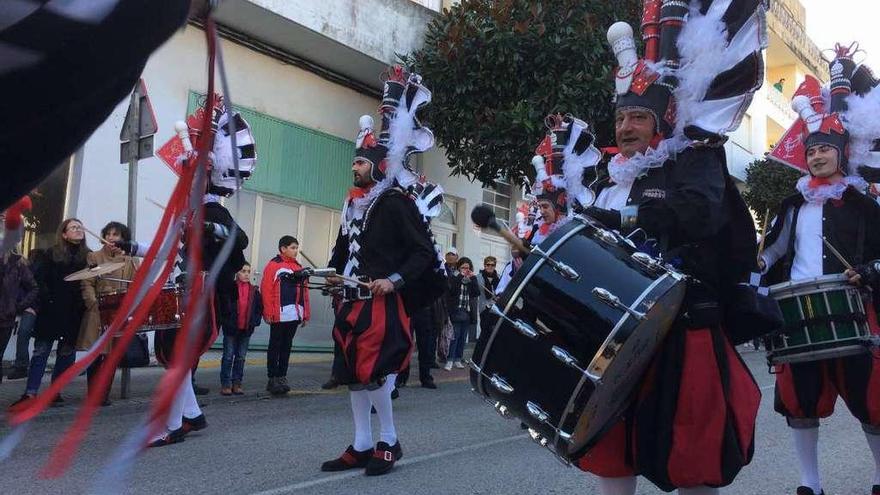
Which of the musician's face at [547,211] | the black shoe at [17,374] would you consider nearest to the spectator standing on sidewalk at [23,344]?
the black shoe at [17,374]

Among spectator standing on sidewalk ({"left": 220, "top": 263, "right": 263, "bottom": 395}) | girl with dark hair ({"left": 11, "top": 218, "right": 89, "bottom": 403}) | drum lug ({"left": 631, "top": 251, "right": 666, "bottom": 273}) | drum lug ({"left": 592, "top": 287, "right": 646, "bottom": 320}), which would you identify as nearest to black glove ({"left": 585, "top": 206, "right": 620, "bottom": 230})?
drum lug ({"left": 631, "top": 251, "right": 666, "bottom": 273})

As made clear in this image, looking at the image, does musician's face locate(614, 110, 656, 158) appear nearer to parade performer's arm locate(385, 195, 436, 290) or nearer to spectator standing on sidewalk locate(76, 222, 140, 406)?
parade performer's arm locate(385, 195, 436, 290)

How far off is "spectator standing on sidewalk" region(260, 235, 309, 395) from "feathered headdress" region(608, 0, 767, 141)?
5860 mm

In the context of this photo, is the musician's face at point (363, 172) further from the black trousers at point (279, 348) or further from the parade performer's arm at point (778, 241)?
the black trousers at point (279, 348)

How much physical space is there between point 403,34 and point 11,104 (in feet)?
43.3

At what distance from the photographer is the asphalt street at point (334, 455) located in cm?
425

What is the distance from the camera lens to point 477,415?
6945mm

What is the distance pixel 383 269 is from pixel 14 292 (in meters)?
3.87

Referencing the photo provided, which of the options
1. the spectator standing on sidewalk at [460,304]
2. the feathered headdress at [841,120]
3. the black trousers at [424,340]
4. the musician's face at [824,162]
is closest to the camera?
the musician's face at [824,162]

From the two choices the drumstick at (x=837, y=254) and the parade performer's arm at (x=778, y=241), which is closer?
the drumstick at (x=837, y=254)

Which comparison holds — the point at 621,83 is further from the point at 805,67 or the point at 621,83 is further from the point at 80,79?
the point at 805,67

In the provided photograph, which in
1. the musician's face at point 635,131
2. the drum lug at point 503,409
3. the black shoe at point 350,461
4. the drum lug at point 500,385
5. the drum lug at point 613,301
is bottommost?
the black shoe at point 350,461

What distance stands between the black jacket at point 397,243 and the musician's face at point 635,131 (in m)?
2.19

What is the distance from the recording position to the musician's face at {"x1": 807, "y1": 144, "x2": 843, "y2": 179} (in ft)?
14.3
